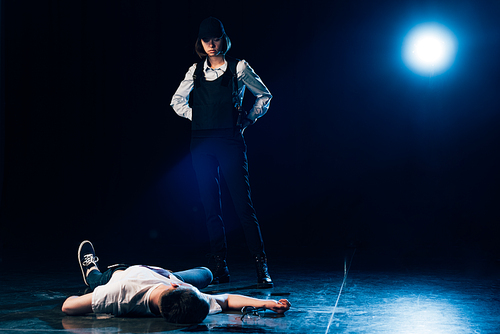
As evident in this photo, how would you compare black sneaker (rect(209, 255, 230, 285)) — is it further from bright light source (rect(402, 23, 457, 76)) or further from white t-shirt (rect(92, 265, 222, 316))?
bright light source (rect(402, 23, 457, 76))

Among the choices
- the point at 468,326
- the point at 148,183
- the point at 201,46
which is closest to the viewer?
the point at 468,326

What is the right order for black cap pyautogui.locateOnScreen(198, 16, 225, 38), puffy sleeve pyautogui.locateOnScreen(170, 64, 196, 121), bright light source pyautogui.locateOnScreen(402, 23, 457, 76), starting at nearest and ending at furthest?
black cap pyautogui.locateOnScreen(198, 16, 225, 38) → puffy sleeve pyautogui.locateOnScreen(170, 64, 196, 121) → bright light source pyautogui.locateOnScreen(402, 23, 457, 76)

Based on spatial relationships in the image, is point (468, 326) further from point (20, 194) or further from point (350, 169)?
point (20, 194)

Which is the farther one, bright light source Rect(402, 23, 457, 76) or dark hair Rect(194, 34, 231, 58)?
bright light source Rect(402, 23, 457, 76)

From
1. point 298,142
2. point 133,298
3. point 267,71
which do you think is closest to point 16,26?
point 267,71

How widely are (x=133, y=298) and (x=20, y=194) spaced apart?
3.48 m

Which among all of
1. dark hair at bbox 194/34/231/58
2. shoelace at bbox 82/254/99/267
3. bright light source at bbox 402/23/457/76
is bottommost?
shoelace at bbox 82/254/99/267

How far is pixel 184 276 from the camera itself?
2.08 meters

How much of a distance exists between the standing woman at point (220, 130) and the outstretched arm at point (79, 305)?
0.83 m

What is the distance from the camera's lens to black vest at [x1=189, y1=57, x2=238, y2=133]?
2.50m

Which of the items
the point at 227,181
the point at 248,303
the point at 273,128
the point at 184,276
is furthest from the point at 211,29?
the point at 273,128

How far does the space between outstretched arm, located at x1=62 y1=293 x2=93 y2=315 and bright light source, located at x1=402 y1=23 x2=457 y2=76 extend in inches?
144

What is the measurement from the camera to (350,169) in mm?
4566

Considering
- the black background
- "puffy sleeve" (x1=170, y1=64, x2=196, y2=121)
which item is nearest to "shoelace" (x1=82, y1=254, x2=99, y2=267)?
"puffy sleeve" (x1=170, y1=64, x2=196, y2=121)
